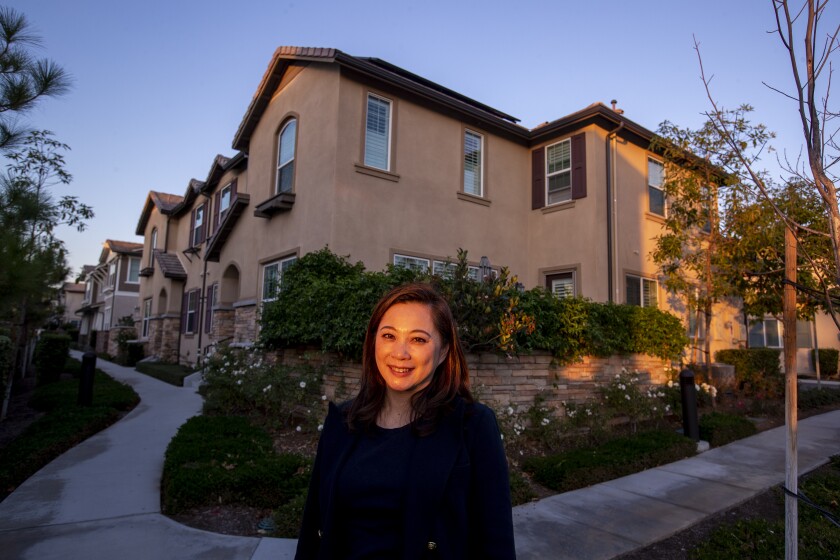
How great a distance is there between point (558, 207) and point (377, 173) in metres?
4.63

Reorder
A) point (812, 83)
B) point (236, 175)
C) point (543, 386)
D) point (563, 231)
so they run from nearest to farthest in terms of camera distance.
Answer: point (812, 83), point (543, 386), point (563, 231), point (236, 175)

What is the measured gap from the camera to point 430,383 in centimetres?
204

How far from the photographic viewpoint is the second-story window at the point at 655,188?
529 inches

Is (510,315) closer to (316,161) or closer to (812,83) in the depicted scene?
(812,83)

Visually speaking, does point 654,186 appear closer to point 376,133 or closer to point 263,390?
point 376,133

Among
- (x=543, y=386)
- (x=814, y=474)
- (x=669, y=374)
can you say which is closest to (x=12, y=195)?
(x=543, y=386)

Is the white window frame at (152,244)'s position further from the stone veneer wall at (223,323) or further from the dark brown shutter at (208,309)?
the stone veneer wall at (223,323)

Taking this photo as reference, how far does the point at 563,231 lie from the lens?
1209 cm

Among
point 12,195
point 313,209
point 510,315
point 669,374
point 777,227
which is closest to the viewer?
point 12,195

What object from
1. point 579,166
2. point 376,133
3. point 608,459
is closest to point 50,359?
point 376,133

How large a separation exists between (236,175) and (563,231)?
988 cm

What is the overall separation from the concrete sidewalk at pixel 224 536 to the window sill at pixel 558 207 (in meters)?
6.31

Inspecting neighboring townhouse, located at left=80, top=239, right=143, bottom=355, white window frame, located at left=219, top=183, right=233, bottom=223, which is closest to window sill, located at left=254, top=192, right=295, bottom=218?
white window frame, located at left=219, top=183, right=233, bottom=223

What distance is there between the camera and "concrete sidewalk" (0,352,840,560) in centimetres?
371
